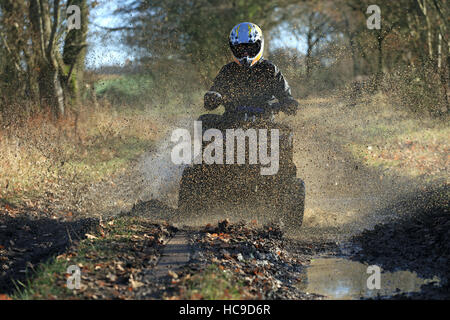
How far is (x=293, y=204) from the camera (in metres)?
8.34

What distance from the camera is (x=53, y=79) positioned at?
17453 millimetres

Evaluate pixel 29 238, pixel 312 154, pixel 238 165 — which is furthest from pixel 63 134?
pixel 238 165

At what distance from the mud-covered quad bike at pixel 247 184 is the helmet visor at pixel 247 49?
0.85 meters

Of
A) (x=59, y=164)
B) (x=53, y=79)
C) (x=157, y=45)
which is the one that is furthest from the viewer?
(x=157, y=45)

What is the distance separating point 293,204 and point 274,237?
923 mm

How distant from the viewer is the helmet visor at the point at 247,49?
8.57 meters

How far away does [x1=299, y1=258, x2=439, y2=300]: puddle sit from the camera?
5.52m

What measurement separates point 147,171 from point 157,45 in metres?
12.4

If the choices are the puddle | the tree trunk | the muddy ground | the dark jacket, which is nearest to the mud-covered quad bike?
the muddy ground

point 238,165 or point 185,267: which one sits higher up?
point 238,165

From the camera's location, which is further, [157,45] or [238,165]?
[157,45]
